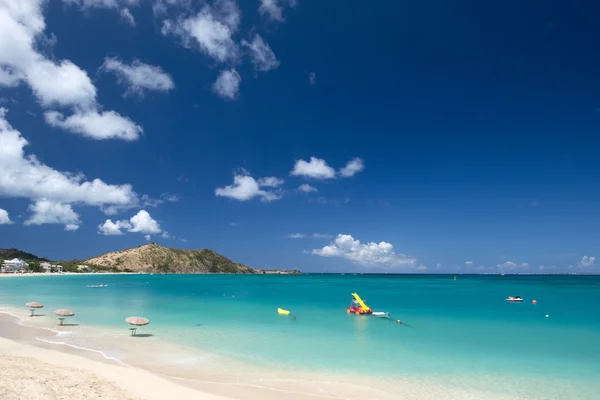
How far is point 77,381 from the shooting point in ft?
43.4

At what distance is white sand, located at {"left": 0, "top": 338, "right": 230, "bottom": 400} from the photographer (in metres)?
11.8

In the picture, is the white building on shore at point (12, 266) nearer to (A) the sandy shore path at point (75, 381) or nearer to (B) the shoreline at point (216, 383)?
(B) the shoreline at point (216, 383)

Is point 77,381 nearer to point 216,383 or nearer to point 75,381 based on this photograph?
point 75,381

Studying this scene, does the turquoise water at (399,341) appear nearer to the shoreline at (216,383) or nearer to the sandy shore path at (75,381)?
the shoreline at (216,383)

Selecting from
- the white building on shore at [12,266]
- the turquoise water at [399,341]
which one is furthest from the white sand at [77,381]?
the white building on shore at [12,266]

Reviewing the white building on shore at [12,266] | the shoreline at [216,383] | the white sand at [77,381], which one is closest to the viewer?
the white sand at [77,381]

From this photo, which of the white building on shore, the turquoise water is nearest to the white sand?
the turquoise water

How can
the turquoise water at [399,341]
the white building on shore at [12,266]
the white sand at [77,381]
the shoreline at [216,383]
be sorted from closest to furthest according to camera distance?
the white sand at [77,381], the shoreline at [216,383], the turquoise water at [399,341], the white building on shore at [12,266]

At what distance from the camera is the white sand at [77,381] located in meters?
11.8

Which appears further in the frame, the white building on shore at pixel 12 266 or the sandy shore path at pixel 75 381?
the white building on shore at pixel 12 266

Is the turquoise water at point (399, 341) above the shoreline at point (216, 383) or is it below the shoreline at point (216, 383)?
below

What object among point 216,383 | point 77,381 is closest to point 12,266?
point 77,381

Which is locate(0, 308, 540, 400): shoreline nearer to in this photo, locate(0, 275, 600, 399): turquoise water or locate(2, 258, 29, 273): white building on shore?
locate(0, 275, 600, 399): turquoise water

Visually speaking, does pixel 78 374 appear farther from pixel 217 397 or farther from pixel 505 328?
pixel 505 328
